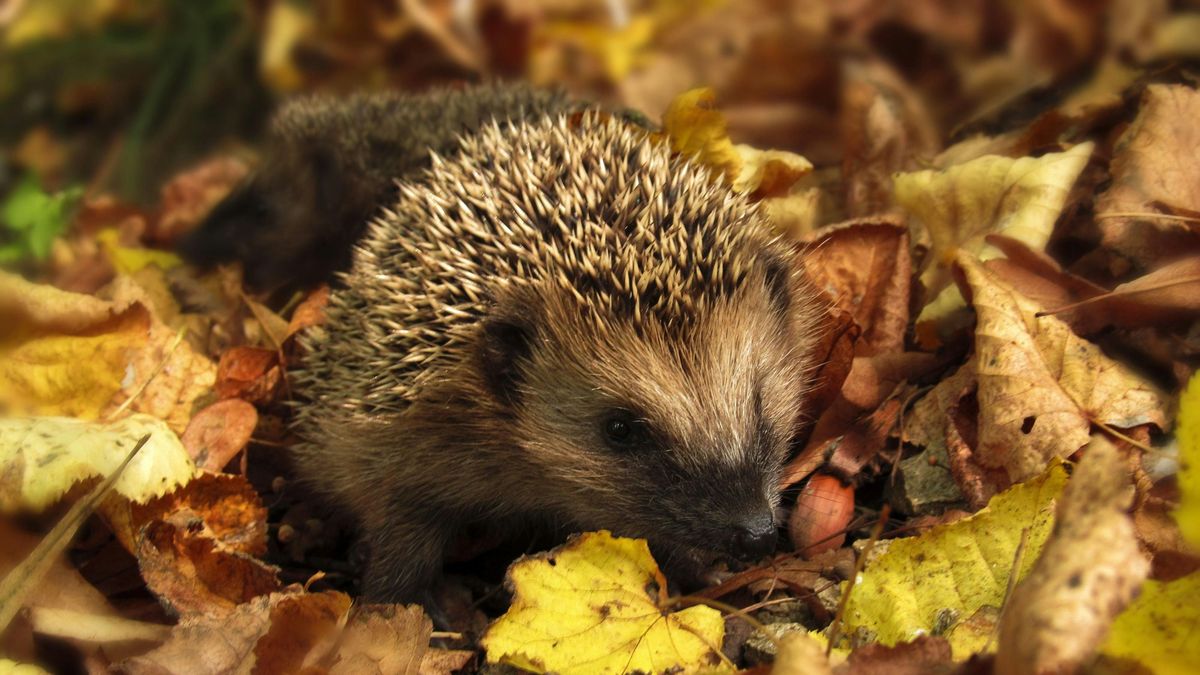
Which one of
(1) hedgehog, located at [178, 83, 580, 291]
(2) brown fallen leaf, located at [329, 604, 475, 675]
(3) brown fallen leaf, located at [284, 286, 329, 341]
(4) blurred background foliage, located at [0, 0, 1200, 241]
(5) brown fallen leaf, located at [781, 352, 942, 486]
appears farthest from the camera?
(4) blurred background foliage, located at [0, 0, 1200, 241]

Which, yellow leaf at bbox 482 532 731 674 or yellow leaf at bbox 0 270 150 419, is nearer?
yellow leaf at bbox 482 532 731 674

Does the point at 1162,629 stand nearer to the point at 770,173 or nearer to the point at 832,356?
the point at 832,356

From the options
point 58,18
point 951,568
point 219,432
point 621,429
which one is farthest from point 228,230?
point 58,18

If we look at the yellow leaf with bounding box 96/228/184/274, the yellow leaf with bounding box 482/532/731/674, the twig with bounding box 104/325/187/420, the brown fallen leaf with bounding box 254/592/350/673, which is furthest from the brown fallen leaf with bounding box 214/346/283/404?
the yellow leaf with bounding box 482/532/731/674

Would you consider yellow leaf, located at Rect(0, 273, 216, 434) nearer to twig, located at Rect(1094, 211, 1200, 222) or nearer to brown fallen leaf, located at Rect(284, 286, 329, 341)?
brown fallen leaf, located at Rect(284, 286, 329, 341)

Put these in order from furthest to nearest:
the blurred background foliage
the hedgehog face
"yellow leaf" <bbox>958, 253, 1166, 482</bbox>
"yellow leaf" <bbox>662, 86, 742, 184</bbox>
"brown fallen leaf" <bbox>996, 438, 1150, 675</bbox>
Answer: the blurred background foliage, "yellow leaf" <bbox>662, 86, 742, 184</bbox>, the hedgehog face, "yellow leaf" <bbox>958, 253, 1166, 482</bbox>, "brown fallen leaf" <bbox>996, 438, 1150, 675</bbox>

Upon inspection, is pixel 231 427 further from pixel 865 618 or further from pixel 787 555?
pixel 865 618

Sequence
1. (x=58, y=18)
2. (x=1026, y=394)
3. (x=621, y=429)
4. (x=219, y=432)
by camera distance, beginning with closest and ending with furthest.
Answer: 1. (x=1026, y=394)
2. (x=621, y=429)
3. (x=219, y=432)
4. (x=58, y=18)

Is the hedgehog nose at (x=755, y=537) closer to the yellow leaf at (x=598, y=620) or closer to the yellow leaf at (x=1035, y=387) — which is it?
the yellow leaf at (x=598, y=620)
